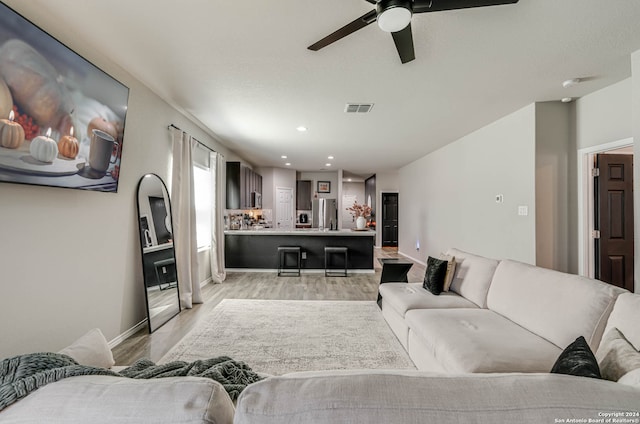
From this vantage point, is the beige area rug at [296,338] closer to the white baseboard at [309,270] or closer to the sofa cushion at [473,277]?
the sofa cushion at [473,277]

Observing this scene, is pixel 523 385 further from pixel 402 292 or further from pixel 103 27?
pixel 103 27

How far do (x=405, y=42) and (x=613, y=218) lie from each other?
11.6 ft

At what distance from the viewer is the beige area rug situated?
2.50 meters

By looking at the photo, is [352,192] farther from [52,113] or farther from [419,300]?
[52,113]

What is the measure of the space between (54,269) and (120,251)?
28.9 inches

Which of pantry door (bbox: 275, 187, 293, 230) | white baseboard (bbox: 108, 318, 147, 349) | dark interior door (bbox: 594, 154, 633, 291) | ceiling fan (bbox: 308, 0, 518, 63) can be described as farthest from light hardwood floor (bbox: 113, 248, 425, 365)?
pantry door (bbox: 275, 187, 293, 230)

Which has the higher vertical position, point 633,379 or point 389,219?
point 389,219

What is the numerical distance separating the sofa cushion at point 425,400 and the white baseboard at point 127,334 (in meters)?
2.94

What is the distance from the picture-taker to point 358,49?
7.97 ft

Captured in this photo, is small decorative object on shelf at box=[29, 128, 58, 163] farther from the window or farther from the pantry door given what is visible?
the pantry door

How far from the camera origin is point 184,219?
4.06 m

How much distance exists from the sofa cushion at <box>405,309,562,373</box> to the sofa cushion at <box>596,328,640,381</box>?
47cm

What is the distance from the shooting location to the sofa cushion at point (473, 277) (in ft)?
8.79

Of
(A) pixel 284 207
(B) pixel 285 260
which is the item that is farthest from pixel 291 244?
(A) pixel 284 207
